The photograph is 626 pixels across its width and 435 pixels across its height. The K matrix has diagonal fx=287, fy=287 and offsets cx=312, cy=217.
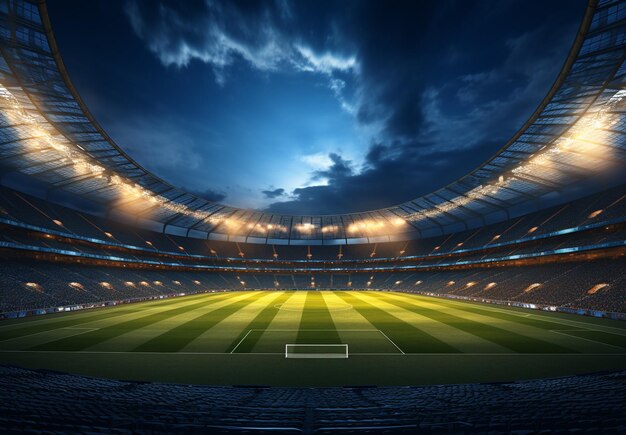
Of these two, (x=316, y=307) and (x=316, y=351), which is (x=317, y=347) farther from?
(x=316, y=307)

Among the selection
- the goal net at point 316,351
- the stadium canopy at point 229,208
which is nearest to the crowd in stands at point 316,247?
the stadium canopy at point 229,208

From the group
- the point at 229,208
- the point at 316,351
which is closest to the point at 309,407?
the point at 316,351

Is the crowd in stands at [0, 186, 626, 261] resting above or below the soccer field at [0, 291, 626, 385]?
above

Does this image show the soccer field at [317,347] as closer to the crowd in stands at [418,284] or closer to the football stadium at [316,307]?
the football stadium at [316,307]

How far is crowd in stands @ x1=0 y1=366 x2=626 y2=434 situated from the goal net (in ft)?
15.0

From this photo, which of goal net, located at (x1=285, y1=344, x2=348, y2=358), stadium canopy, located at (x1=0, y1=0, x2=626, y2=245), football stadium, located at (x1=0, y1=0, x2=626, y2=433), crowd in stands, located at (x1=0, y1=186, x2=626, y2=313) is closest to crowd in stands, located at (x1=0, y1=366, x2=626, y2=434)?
football stadium, located at (x1=0, y1=0, x2=626, y2=433)

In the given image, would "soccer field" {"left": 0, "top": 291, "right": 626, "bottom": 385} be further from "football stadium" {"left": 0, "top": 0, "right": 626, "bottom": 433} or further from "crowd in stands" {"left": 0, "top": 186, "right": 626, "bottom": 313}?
"crowd in stands" {"left": 0, "top": 186, "right": 626, "bottom": 313}

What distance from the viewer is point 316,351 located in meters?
14.8

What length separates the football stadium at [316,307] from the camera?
7145 mm

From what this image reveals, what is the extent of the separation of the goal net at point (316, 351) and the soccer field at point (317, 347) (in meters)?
0.16

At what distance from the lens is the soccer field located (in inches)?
458

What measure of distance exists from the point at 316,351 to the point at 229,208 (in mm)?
47784

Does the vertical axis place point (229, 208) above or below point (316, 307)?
above

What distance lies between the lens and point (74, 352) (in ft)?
47.2
